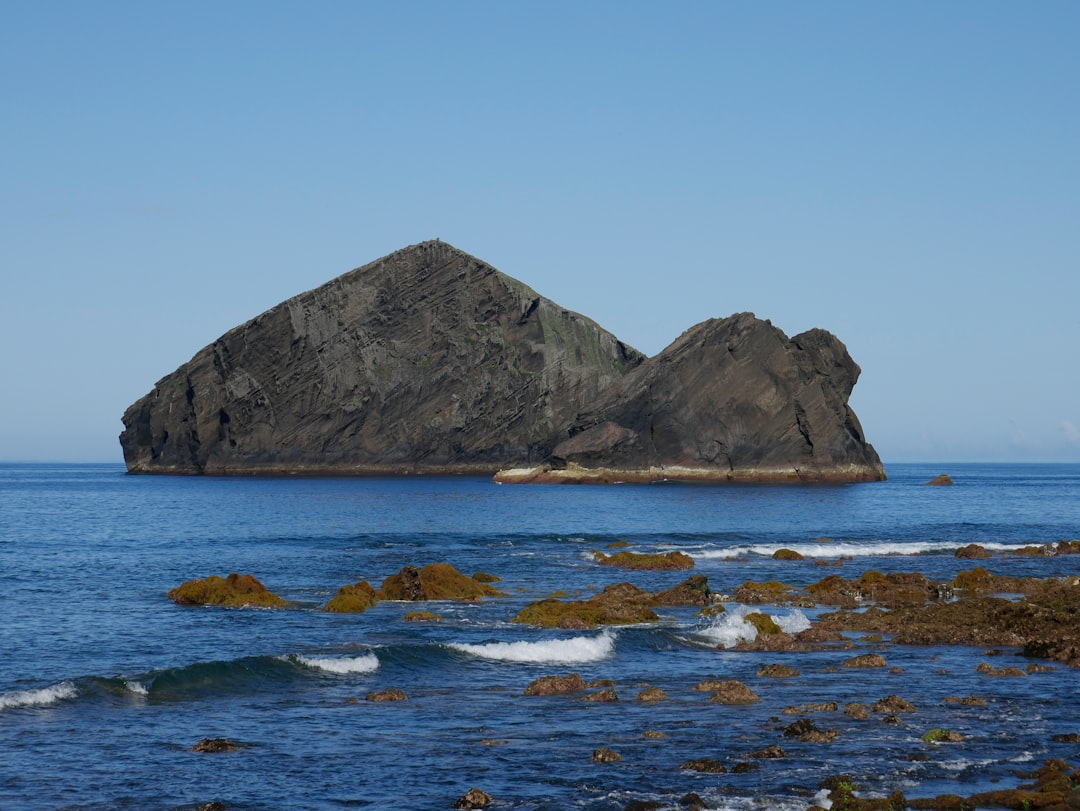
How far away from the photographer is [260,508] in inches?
4555

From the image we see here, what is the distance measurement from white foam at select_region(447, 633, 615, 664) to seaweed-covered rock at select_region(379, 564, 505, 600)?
1269 cm

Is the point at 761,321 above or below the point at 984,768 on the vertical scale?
above

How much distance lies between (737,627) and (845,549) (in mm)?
35579

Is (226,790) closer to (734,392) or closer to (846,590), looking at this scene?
(846,590)

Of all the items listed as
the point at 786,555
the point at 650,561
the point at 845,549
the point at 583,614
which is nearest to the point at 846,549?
the point at 845,549

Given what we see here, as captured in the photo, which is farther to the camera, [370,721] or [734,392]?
[734,392]

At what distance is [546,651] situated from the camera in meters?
31.7

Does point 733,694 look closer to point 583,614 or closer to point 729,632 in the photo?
point 729,632

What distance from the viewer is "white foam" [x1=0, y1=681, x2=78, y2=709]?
2446 cm

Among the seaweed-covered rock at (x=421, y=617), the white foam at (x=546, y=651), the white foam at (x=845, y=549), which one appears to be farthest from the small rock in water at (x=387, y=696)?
the white foam at (x=845, y=549)

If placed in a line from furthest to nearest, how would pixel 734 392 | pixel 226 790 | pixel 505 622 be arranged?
1. pixel 734 392
2. pixel 505 622
3. pixel 226 790

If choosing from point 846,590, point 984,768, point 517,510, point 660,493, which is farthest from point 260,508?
point 984,768

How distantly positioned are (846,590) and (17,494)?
144 metres

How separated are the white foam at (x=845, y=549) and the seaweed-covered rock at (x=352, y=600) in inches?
1027
